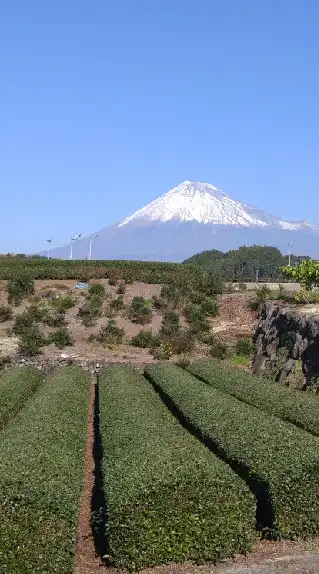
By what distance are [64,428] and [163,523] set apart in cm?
448

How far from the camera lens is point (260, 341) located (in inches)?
1067

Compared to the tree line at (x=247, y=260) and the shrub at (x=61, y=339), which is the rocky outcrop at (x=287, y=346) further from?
the tree line at (x=247, y=260)

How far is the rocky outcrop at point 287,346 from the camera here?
19.6 metres

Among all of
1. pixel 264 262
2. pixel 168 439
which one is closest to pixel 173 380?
pixel 168 439

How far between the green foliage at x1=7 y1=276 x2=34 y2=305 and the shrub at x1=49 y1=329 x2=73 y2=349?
602cm

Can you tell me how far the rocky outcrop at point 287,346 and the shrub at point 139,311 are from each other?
308 inches

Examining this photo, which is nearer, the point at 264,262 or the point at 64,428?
the point at 64,428

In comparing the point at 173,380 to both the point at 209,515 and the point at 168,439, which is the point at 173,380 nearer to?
the point at 168,439

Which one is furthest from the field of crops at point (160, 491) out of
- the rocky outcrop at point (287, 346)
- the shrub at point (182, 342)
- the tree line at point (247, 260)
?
the tree line at point (247, 260)

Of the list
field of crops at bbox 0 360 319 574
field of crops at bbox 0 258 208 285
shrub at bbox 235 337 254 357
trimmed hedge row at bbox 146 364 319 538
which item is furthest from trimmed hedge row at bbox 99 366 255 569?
field of crops at bbox 0 258 208 285

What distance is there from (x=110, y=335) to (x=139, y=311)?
3400mm

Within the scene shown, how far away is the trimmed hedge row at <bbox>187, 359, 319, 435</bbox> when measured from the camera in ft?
41.8

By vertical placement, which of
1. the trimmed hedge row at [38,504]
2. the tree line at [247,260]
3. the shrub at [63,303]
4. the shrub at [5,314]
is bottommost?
the trimmed hedge row at [38,504]

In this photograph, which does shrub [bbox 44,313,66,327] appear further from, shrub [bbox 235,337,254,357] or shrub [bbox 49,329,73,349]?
shrub [bbox 235,337,254,357]
